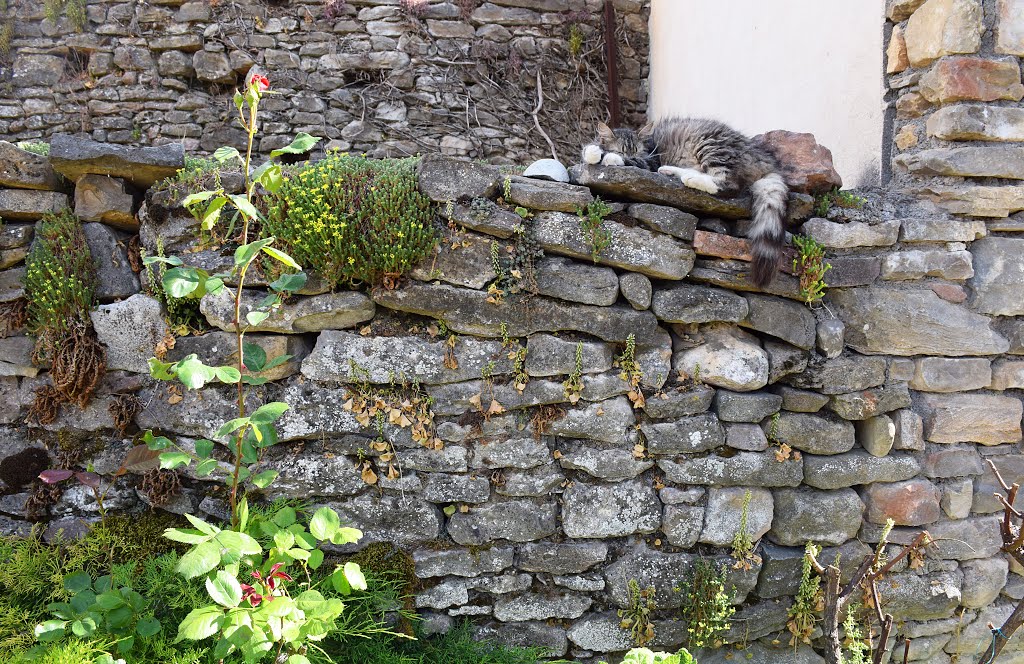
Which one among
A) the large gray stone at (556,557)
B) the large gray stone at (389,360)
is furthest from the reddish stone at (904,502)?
the large gray stone at (389,360)

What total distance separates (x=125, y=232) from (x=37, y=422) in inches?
36.4

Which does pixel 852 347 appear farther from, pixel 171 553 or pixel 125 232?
pixel 125 232

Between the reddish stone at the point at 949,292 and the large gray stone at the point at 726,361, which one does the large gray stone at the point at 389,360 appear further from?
the reddish stone at the point at 949,292

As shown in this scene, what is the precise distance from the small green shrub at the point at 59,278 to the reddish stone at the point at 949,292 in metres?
3.89

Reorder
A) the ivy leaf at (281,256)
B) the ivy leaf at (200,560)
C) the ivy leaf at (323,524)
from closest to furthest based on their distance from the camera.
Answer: the ivy leaf at (200,560), the ivy leaf at (281,256), the ivy leaf at (323,524)

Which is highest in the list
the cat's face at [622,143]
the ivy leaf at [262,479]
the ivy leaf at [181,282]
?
the cat's face at [622,143]

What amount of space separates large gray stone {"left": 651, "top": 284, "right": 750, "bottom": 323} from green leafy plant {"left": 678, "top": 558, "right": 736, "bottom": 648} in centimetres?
112

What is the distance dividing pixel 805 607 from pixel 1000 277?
1838 mm

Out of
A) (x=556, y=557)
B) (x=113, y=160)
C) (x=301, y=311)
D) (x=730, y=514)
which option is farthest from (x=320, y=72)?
(x=730, y=514)

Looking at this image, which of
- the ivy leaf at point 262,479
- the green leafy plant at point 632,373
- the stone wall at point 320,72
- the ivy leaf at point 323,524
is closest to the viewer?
the ivy leaf at point 323,524

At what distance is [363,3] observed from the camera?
6.01 m

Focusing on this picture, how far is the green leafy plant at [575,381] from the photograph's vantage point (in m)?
2.84

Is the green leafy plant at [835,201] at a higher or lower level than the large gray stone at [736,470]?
higher

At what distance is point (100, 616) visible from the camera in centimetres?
215
